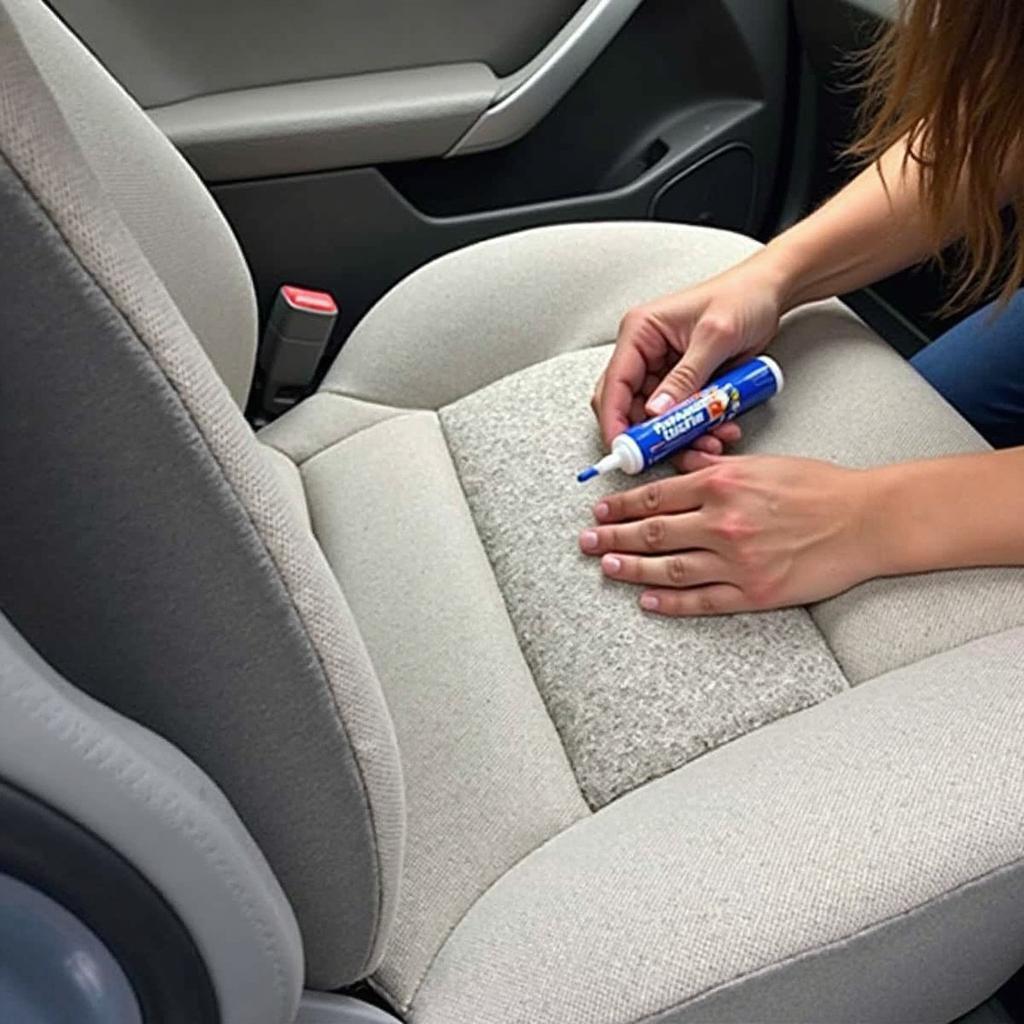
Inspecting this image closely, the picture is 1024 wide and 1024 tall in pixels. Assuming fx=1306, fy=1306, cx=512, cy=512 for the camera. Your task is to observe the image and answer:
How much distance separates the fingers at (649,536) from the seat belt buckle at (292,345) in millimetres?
469

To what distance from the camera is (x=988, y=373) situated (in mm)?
1011

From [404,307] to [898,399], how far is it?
375 mm

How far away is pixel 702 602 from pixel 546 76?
75cm

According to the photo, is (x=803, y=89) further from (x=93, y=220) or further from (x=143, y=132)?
(x=93, y=220)

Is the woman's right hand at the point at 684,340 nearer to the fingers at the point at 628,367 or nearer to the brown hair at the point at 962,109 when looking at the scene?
the fingers at the point at 628,367

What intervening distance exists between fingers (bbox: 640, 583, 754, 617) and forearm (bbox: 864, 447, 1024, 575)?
Result: 3.1 inches

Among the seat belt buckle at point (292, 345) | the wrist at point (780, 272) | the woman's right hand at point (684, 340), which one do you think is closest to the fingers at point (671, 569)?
the woman's right hand at point (684, 340)

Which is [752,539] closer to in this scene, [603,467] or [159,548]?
[603,467]

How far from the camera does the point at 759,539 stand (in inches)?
28.8

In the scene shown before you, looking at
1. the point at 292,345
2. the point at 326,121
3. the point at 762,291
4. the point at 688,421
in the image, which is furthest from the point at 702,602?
the point at 326,121

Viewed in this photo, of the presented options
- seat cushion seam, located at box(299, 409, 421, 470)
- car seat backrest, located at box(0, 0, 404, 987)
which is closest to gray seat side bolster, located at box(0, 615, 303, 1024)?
car seat backrest, located at box(0, 0, 404, 987)

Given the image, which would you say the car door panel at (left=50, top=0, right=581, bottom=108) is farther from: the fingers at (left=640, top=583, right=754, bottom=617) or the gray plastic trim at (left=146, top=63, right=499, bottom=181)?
the fingers at (left=640, top=583, right=754, bottom=617)

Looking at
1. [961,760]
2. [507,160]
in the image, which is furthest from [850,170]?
[961,760]

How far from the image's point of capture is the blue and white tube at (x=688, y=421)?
2.64ft
